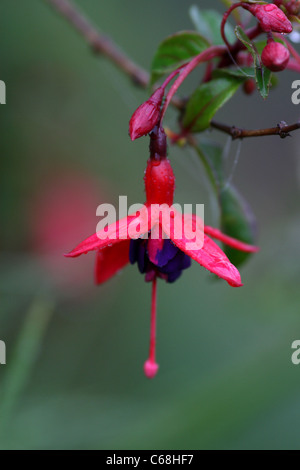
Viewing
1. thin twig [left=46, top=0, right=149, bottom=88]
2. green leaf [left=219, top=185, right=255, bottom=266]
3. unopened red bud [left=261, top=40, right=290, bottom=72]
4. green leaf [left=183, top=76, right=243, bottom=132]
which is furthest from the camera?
thin twig [left=46, top=0, right=149, bottom=88]

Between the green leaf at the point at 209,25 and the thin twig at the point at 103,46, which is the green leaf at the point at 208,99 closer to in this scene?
the green leaf at the point at 209,25

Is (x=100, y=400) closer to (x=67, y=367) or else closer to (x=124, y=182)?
(x=67, y=367)

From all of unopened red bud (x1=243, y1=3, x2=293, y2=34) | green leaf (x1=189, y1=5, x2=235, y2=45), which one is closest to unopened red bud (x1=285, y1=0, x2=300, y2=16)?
unopened red bud (x1=243, y1=3, x2=293, y2=34)

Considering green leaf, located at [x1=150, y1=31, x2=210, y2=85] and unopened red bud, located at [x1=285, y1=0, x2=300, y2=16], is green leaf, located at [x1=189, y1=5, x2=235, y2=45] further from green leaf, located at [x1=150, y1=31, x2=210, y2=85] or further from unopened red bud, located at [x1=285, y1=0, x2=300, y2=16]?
unopened red bud, located at [x1=285, y1=0, x2=300, y2=16]

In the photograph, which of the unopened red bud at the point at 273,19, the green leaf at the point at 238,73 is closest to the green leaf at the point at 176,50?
the green leaf at the point at 238,73

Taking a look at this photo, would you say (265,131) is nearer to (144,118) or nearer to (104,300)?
(144,118)

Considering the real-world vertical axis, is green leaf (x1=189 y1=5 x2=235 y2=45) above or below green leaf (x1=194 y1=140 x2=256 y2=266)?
above
